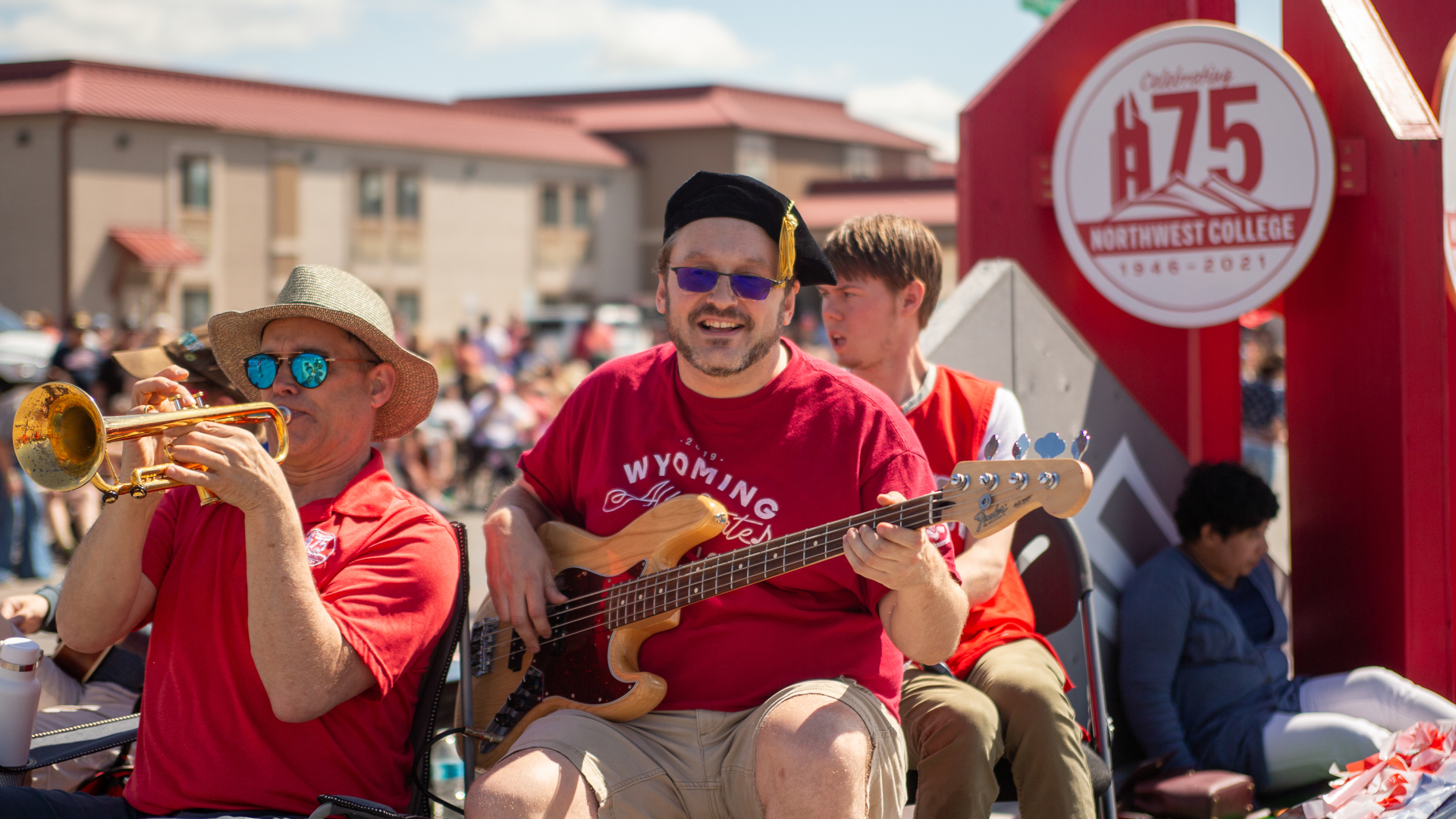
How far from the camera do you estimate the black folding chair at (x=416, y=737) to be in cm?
254

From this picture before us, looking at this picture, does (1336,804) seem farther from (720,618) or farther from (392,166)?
(392,166)

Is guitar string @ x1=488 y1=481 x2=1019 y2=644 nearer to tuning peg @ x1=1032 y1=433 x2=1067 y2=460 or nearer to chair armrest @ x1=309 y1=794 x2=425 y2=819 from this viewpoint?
tuning peg @ x1=1032 y1=433 x2=1067 y2=460

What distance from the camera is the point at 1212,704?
4.19 m

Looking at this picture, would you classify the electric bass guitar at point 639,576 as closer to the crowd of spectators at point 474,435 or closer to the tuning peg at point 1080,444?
the tuning peg at point 1080,444

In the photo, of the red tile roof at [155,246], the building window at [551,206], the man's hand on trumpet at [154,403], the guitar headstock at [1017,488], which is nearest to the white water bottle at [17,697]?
the man's hand on trumpet at [154,403]

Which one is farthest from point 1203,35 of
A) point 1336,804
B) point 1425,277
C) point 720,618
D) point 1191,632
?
point 720,618

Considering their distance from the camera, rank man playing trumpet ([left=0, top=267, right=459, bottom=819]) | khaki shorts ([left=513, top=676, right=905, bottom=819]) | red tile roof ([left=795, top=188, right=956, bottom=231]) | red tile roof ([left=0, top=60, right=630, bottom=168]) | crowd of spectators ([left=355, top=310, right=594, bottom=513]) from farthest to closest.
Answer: red tile roof ([left=795, top=188, right=956, bottom=231]) < red tile roof ([left=0, top=60, right=630, bottom=168]) < crowd of spectators ([left=355, top=310, right=594, bottom=513]) < khaki shorts ([left=513, top=676, right=905, bottom=819]) < man playing trumpet ([left=0, top=267, right=459, bottom=819])

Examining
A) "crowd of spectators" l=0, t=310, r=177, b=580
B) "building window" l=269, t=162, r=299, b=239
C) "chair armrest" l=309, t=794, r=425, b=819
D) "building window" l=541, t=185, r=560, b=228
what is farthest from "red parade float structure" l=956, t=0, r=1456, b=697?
"building window" l=541, t=185, r=560, b=228

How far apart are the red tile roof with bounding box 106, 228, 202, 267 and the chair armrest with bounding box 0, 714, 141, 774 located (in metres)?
29.3

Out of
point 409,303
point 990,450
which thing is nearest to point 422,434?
point 990,450

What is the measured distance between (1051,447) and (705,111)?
1665 inches

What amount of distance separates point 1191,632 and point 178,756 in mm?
3060

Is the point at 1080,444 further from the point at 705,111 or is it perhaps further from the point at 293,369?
the point at 705,111

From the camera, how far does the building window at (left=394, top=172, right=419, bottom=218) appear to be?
1425 inches
